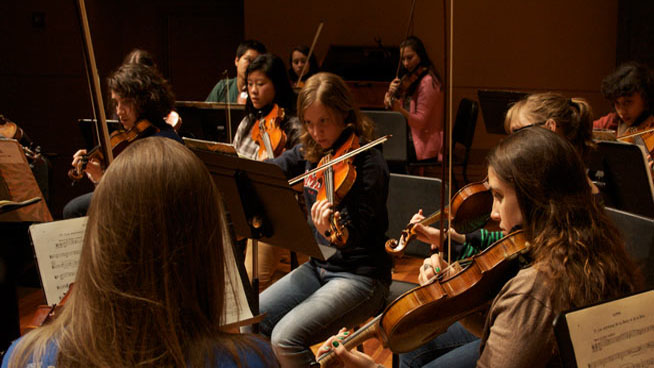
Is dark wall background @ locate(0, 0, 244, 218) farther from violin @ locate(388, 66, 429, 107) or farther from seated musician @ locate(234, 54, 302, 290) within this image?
violin @ locate(388, 66, 429, 107)

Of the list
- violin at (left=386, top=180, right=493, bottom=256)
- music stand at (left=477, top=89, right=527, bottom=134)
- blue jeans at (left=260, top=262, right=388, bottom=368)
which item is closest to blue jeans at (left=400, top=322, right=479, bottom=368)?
blue jeans at (left=260, top=262, right=388, bottom=368)

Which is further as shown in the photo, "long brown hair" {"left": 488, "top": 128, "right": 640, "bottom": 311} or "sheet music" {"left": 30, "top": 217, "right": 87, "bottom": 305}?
"sheet music" {"left": 30, "top": 217, "right": 87, "bottom": 305}

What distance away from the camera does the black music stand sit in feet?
5.76

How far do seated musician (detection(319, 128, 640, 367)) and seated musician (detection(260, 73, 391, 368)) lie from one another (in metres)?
0.48

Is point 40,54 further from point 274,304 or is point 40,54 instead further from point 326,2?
point 274,304

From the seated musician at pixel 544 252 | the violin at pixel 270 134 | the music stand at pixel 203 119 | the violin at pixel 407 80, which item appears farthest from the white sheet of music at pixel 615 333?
the violin at pixel 407 80

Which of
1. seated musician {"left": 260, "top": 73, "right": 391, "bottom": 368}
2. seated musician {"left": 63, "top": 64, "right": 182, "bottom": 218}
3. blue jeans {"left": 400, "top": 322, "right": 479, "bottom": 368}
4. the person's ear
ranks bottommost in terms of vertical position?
blue jeans {"left": 400, "top": 322, "right": 479, "bottom": 368}

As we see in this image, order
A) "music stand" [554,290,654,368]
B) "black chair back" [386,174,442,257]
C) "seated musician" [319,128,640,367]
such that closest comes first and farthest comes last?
"music stand" [554,290,654,368] → "seated musician" [319,128,640,367] → "black chair back" [386,174,442,257]

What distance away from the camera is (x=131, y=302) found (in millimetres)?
854

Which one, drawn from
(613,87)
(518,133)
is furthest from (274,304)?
(613,87)

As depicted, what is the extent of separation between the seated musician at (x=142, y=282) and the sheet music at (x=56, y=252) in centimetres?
61

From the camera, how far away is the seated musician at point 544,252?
3.80 feet

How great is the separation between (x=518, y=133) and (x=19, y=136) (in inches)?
117

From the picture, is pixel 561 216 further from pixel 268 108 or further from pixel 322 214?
pixel 268 108
